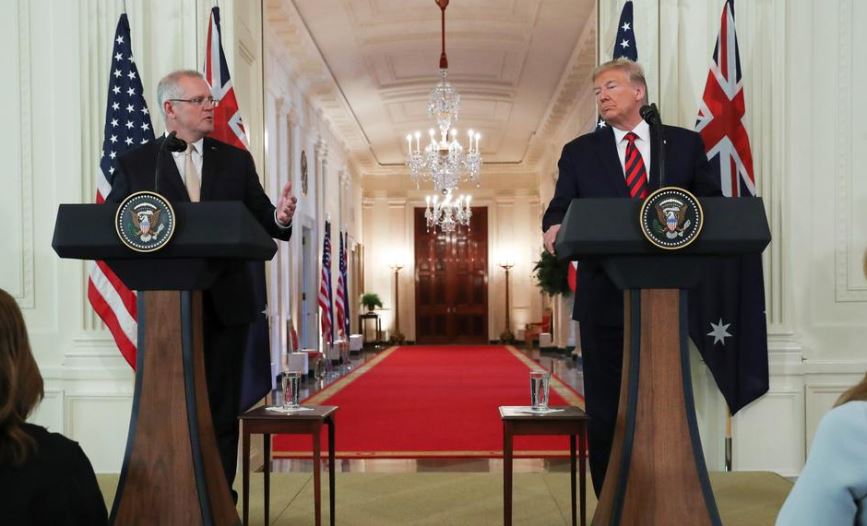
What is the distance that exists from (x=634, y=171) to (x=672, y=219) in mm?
739

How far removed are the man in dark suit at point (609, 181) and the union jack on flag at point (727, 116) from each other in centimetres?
129

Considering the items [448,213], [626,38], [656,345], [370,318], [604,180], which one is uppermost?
[626,38]

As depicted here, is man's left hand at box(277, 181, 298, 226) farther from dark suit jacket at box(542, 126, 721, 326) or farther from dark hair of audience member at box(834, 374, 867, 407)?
dark hair of audience member at box(834, 374, 867, 407)

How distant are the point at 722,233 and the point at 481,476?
2.59 m

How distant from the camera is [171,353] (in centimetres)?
262

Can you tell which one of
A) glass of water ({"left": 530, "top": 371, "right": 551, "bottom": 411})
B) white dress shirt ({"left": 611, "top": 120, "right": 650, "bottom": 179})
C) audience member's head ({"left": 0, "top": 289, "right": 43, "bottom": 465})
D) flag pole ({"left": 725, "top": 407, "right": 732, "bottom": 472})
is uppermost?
white dress shirt ({"left": 611, "top": 120, "right": 650, "bottom": 179})

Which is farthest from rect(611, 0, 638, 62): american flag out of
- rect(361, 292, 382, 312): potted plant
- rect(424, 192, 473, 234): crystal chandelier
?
rect(361, 292, 382, 312): potted plant

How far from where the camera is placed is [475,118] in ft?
55.5

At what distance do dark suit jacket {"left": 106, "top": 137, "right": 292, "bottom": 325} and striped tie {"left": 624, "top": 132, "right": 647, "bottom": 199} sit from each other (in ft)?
4.38

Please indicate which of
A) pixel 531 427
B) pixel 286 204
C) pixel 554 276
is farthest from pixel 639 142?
pixel 554 276

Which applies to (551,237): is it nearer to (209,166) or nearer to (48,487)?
(209,166)

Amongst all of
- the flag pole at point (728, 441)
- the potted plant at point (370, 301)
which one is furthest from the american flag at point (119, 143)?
the potted plant at point (370, 301)

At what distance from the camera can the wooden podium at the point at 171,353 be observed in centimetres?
252

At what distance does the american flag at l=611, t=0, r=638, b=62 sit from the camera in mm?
4668
